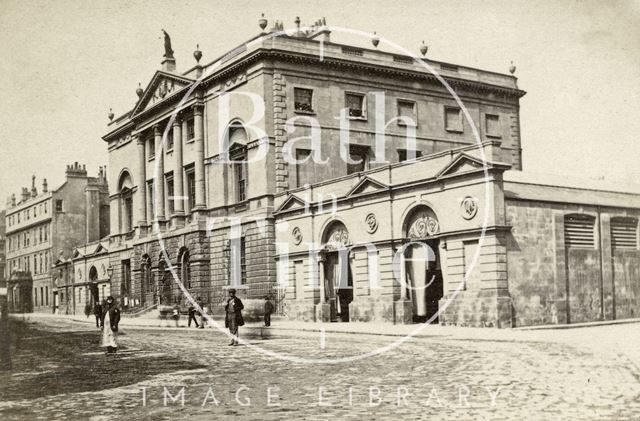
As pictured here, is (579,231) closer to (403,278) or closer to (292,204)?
(403,278)

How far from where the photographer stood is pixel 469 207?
1020 inches

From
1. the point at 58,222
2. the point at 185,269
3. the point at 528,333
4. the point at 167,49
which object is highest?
the point at 167,49

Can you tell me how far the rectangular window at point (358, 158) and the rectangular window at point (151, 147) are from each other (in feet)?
50.2

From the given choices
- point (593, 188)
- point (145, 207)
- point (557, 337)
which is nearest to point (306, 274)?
point (593, 188)

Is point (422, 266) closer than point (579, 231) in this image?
No

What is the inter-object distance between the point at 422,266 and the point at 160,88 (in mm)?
23579

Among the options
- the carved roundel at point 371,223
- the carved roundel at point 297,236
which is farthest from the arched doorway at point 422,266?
the carved roundel at point 297,236

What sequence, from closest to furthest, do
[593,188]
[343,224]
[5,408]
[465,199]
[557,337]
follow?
[5,408] → [557,337] → [465,199] → [593,188] → [343,224]

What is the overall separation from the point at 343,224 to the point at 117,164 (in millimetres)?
27369

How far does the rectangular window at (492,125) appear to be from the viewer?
43969 mm

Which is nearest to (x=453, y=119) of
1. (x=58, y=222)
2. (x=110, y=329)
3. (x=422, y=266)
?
(x=422, y=266)

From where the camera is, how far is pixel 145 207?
162ft

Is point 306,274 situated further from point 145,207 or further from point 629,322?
point 145,207

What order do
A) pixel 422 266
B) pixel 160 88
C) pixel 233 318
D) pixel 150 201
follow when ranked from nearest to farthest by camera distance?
pixel 233 318 → pixel 422 266 → pixel 160 88 → pixel 150 201
